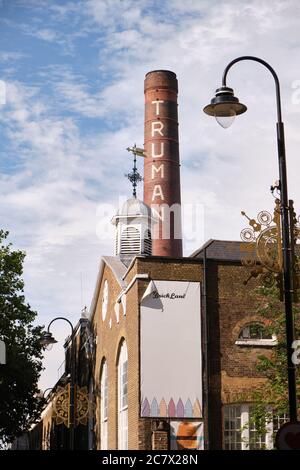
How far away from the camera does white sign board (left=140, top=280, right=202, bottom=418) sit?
28469 mm

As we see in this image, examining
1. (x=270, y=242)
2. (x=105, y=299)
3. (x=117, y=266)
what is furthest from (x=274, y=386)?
(x=105, y=299)

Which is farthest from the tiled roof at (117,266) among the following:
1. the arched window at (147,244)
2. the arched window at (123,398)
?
the arched window at (123,398)

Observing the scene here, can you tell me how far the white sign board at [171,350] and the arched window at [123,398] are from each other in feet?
10.6

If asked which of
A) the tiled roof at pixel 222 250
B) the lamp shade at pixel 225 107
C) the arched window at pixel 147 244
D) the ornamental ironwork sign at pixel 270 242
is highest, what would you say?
the arched window at pixel 147 244

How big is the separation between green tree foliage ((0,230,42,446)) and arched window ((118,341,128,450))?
800 centimetres

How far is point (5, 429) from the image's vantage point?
1598 inches

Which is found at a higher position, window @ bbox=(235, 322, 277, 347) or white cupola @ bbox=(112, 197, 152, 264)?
white cupola @ bbox=(112, 197, 152, 264)

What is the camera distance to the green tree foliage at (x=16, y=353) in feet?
130

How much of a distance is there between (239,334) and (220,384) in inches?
75.1

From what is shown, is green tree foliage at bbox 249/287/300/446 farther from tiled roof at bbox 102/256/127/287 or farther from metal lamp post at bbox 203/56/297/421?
tiled roof at bbox 102/256/127/287

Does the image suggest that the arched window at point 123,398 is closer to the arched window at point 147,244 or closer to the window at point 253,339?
the window at point 253,339

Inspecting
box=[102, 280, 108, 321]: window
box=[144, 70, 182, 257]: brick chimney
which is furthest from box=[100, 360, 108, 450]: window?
box=[144, 70, 182, 257]: brick chimney

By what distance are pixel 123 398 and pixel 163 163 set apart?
2216 centimetres

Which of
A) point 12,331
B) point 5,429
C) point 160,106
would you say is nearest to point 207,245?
point 12,331
